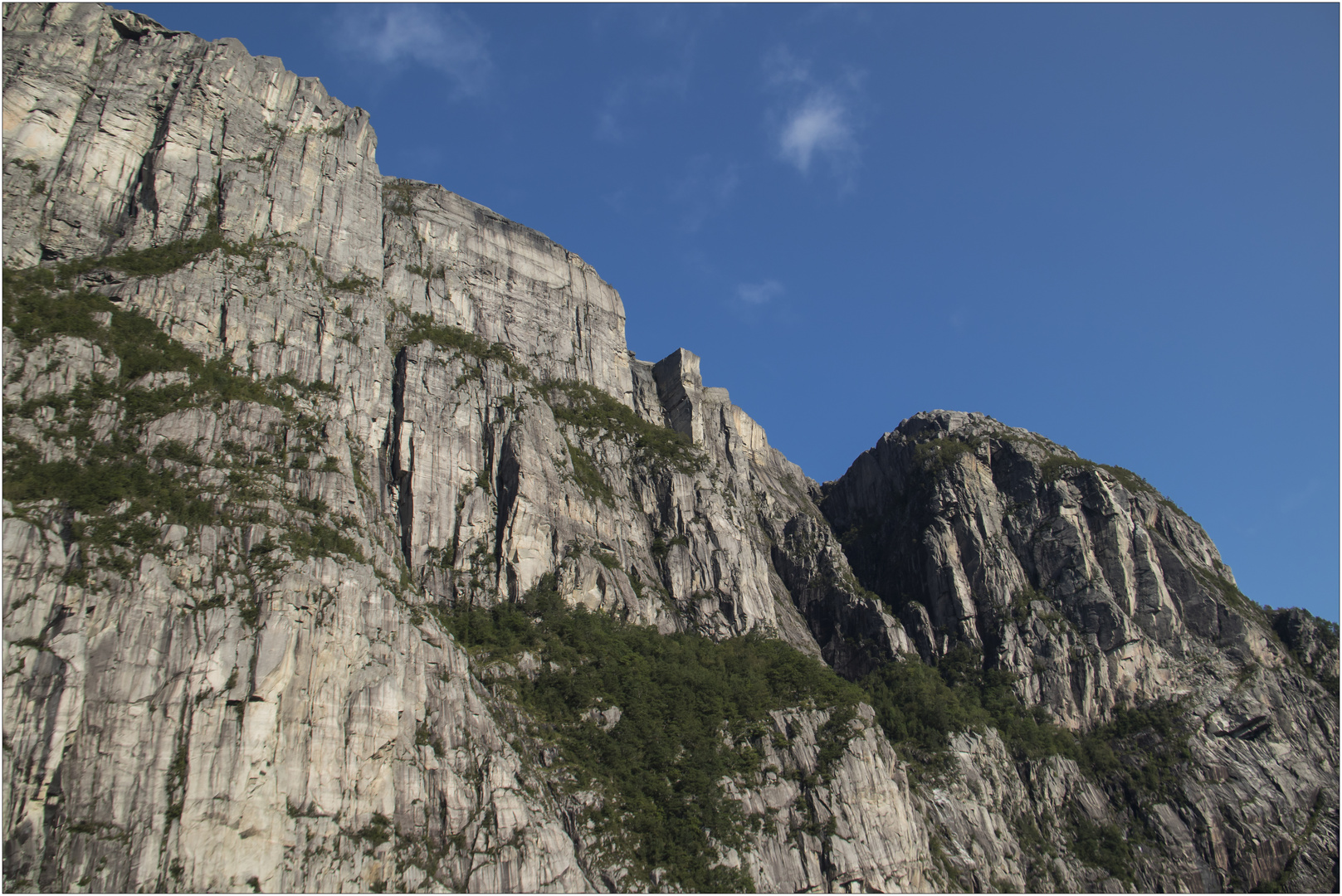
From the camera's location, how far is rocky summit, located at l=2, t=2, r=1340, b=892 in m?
50.6

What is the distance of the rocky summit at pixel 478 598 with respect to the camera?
1991 inches

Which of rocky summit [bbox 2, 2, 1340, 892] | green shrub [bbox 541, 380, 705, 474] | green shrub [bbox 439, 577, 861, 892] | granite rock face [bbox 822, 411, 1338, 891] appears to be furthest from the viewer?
green shrub [bbox 541, 380, 705, 474]

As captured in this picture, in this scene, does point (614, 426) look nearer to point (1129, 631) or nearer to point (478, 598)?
point (478, 598)

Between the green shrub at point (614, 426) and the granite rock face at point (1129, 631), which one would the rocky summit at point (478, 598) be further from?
the green shrub at point (614, 426)

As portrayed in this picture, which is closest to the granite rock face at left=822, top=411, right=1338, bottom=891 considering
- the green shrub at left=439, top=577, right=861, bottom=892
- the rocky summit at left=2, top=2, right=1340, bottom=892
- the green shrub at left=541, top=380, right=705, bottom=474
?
the rocky summit at left=2, top=2, right=1340, bottom=892

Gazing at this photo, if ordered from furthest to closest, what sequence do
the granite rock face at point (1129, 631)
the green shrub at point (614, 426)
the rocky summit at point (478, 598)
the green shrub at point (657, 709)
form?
the green shrub at point (614, 426) → the granite rock face at point (1129, 631) → the green shrub at point (657, 709) → the rocky summit at point (478, 598)

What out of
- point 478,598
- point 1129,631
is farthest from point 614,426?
point 1129,631

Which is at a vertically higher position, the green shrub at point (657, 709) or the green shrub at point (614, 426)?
the green shrub at point (614, 426)

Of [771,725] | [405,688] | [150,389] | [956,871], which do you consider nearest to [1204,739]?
[956,871]

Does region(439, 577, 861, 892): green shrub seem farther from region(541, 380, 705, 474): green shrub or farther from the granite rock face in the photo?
the granite rock face

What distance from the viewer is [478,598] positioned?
75.1 meters

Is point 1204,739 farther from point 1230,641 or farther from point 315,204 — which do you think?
point 315,204

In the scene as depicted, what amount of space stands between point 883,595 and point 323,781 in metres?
72.0

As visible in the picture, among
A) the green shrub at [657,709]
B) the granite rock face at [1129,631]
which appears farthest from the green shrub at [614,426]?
the granite rock face at [1129,631]
